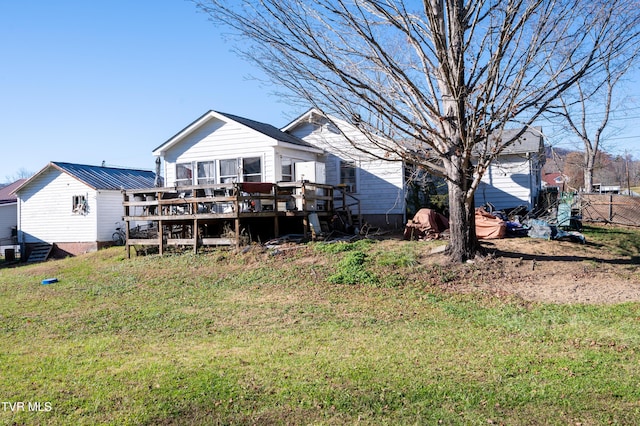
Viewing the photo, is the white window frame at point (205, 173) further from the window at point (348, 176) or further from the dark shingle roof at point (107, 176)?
the dark shingle roof at point (107, 176)

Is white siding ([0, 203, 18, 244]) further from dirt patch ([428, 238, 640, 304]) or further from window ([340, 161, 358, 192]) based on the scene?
dirt patch ([428, 238, 640, 304])

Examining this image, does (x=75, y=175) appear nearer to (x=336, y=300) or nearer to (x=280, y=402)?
(x=336, y=300)

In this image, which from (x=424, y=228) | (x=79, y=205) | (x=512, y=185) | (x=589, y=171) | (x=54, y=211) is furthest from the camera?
(x=589, y=171)

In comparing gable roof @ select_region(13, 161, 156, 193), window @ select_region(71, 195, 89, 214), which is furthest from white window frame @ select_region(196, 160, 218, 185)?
window @ select_region(71, 195, 89, 214)

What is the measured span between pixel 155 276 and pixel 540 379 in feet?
30.4

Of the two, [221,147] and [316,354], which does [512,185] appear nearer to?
[221,147]

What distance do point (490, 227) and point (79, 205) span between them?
56.3 feet

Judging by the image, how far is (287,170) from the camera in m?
17.3

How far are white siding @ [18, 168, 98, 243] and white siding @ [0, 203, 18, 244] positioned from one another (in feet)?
14.4

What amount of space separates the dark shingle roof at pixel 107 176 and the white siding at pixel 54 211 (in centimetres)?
34

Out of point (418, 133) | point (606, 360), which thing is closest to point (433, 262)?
point (418, 133)

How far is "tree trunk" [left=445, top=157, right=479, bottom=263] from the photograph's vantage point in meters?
10.4

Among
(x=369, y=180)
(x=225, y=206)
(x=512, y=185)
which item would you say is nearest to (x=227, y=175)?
(x=225, y=206)

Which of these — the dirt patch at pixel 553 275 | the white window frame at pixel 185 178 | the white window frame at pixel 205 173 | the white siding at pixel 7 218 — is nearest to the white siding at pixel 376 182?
the white window frame at pixel 205 173
